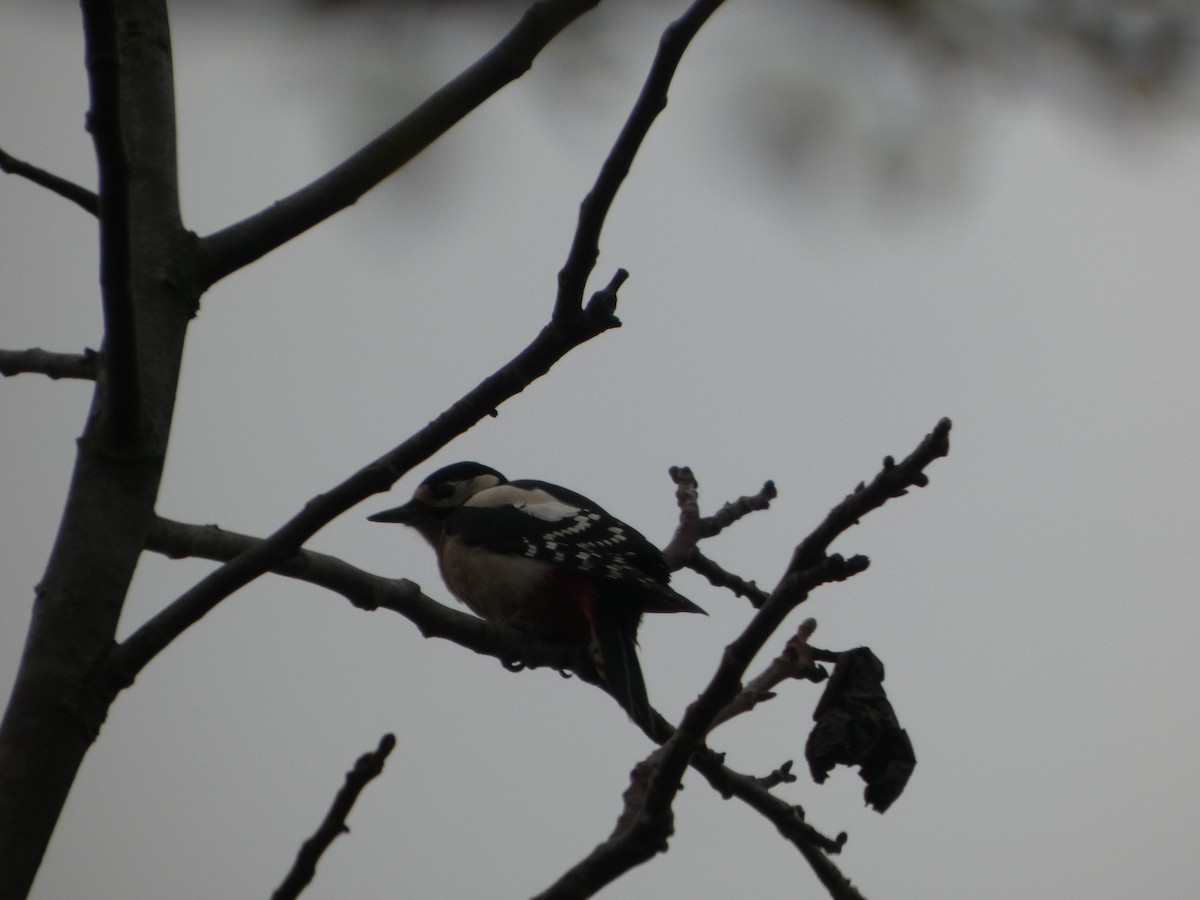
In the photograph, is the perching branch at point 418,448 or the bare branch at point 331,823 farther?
the perching branch at point 418,448

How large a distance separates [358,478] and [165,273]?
59 centimetres

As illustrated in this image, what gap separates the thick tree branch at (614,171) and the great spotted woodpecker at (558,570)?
216 centimetres

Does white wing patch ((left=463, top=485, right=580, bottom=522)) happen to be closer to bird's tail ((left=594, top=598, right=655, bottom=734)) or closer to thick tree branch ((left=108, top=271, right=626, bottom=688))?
bird's tail ((left=594, top=598, right=655, bottom=734))

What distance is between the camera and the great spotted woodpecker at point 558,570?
4773 mm

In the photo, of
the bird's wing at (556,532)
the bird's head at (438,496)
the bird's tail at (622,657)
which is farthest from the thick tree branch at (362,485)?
the bird's head at (438,496)

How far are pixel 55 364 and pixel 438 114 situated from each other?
135 centimetres

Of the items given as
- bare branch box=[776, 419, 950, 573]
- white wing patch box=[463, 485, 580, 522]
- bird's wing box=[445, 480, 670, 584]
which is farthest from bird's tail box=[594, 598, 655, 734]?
bare branch box=[776, 419, 950, 573]

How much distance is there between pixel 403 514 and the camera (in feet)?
20.3

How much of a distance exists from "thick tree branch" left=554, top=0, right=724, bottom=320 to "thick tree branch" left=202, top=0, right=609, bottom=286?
13cm

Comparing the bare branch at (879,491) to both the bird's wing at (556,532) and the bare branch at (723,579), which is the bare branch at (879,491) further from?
the bird's wing at (556,532)

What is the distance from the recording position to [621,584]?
16.3ft

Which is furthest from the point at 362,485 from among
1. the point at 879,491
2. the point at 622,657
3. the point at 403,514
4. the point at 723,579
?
the point at 403,514

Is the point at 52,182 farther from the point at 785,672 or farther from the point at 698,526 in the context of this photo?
the point at 698,526

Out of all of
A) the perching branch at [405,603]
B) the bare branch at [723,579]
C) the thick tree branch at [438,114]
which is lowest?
the perching branch at [405,603]
